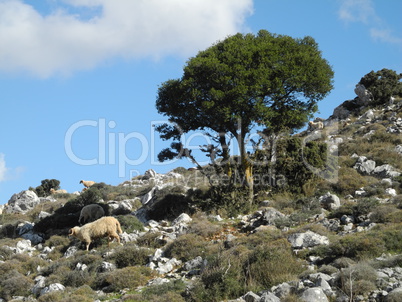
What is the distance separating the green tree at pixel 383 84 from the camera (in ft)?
161

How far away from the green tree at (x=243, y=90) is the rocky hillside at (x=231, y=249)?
3.25 metres

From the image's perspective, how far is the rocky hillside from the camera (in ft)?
41.5

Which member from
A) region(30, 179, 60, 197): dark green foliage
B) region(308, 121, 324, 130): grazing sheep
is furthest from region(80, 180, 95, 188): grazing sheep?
region(308, 121, 324, 130): grazing sheep

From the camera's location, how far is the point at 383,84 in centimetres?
4953

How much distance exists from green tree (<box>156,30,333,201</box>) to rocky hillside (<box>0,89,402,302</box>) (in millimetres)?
3246

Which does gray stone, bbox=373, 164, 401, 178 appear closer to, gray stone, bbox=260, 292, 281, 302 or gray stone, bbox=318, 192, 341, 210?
gray stone, bbox=318, 192, 341, 210

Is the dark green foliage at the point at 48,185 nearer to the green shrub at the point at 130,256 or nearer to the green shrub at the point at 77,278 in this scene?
the green shrub at the point at 130,256

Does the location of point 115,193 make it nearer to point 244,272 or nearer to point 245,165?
point 245,165

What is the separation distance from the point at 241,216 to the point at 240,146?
4360 mm

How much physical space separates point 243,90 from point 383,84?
29.5m

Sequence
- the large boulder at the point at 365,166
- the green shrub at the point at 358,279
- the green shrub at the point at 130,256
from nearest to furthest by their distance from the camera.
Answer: the green shrub at the point at 358,279 < the green shrub at the point at 130,256 < the large boulder at the point at 365,166

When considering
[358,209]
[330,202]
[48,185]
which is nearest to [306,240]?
[358,209]

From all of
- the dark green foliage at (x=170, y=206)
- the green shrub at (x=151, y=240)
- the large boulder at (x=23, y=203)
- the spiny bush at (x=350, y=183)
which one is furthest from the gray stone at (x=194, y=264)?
the large boulder at (x=23, y=203)

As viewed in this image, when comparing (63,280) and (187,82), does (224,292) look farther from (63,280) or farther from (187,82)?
(187,82)
